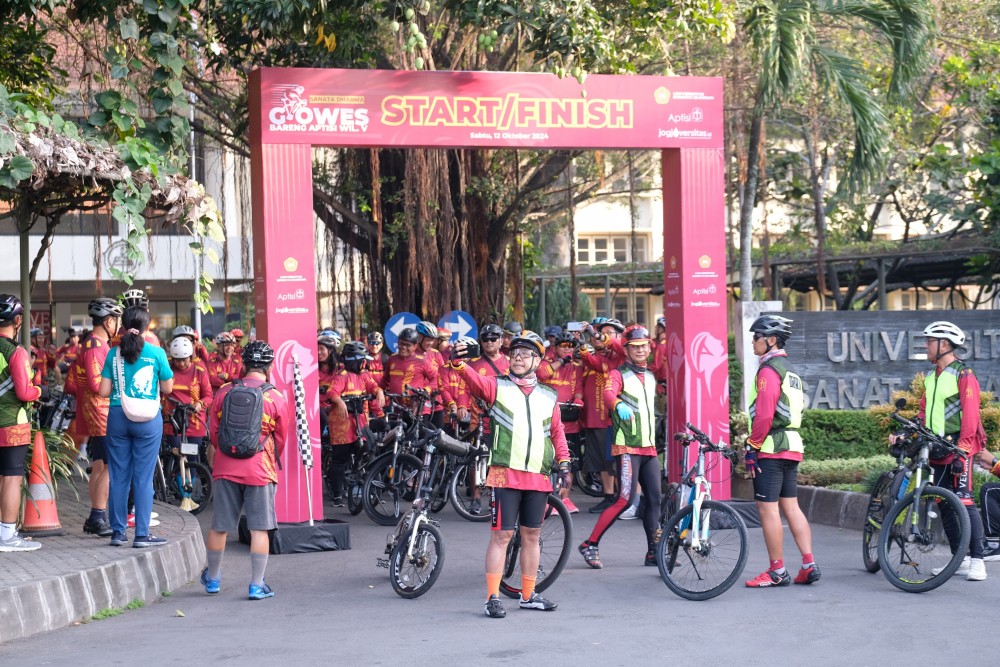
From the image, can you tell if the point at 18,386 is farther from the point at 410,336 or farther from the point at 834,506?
the point at 834,506

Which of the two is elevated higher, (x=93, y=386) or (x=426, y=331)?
(x=426, y=331)

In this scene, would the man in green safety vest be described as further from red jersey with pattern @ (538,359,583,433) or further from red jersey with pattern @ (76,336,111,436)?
red jersey with pattern @ (538,359,583,433)

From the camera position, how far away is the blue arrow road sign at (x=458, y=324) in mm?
16047

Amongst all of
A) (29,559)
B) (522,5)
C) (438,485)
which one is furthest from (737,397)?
(29,559)

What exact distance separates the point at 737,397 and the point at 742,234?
3.62 m

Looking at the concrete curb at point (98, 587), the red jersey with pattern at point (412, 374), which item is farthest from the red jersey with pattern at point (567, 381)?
the concrete curb at point (98, 587)

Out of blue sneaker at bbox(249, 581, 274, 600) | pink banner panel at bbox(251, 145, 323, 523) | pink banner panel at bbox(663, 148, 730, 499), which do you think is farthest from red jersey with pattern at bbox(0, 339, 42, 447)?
pink banner panel at bbox(663, 148, 730, 499)

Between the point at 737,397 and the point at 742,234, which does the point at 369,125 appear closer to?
the point at 737,397

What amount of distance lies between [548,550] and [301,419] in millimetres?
2921

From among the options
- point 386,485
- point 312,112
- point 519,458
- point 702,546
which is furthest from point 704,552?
point 312,112

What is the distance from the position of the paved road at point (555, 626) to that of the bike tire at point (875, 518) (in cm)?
18

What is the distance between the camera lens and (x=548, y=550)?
859cm

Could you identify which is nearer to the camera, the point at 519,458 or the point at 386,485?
the point at 519,458

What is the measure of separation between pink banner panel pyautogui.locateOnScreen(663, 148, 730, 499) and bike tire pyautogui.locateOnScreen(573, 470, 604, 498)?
6.90ft
